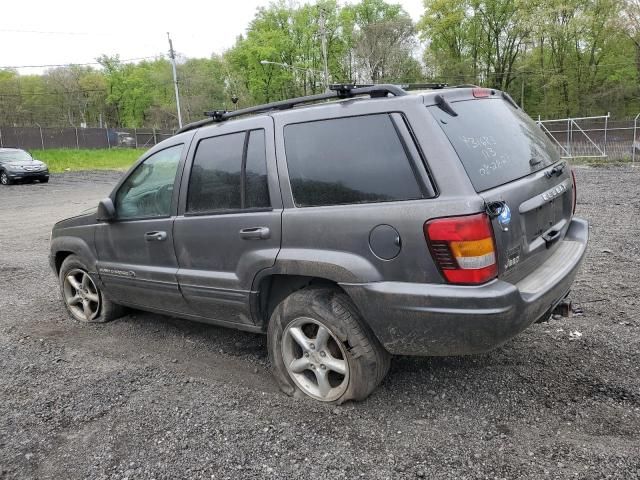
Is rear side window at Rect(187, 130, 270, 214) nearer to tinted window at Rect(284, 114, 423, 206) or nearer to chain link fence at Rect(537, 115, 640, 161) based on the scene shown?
tinted window at Rect(284, 114, 423, 206)

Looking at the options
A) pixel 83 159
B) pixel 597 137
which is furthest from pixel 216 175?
pixel 83 159

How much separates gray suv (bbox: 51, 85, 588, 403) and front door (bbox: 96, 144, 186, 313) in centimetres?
2

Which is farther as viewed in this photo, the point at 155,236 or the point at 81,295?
the point at 81,295

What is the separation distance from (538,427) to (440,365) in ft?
2.80

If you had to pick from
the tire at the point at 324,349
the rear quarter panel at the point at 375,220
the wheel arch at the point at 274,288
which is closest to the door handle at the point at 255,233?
the rear quarter panel at the point at 375,220

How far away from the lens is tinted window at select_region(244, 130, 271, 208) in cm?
317

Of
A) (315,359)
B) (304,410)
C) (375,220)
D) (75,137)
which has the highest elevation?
(75,137)

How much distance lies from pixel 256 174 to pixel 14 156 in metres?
25.4

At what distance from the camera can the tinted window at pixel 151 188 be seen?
3812mm

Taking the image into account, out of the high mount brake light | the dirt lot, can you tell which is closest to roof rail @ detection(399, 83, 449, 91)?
the high mount brake light

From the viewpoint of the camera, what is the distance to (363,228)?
2.68 m

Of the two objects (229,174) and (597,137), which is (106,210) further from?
(597,137)

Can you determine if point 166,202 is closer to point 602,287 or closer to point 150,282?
point 150,282

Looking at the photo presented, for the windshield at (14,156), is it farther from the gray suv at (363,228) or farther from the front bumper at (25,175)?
the gray suv at (363,228)
